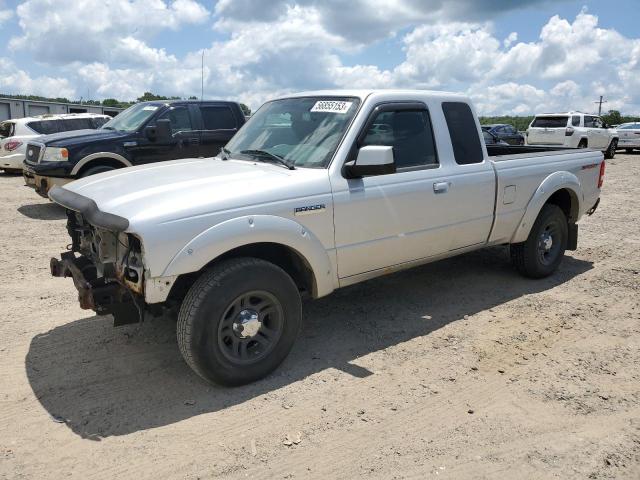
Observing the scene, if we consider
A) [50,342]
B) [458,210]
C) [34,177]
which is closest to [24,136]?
[34,177]

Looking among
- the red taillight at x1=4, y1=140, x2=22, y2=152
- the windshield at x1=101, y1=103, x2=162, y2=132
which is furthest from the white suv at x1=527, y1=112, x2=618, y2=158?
the red taillight at x1=4, y1=140, x2=22, y2=152

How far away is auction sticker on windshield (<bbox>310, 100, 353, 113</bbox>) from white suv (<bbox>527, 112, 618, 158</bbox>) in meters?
18.3

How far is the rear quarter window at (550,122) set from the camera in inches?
824

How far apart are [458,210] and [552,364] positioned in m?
1.47

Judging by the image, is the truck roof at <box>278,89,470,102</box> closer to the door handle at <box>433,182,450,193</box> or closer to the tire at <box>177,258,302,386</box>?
the door handle at <box>433,182,450,193</box>

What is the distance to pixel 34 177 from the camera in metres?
9.01

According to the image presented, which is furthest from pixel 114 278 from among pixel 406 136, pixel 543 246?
pixel 543 246

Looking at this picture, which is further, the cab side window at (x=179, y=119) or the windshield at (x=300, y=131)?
the cab side window at (x=179, y=119)

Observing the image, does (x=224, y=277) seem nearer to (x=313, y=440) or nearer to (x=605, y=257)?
(x=313, y=440)

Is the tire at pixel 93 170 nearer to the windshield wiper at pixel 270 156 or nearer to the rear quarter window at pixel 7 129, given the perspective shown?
the windshield wiper at pixel 270 156

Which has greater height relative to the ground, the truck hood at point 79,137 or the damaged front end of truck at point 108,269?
the truck hood at point 79,137

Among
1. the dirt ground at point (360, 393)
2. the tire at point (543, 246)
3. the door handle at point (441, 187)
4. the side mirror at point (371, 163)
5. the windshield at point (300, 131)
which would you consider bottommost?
the dirt ground at point (360, 393)

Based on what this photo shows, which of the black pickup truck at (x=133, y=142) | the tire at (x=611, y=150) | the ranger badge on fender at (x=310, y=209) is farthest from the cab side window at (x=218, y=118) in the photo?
the tire at (x=611, y=150)

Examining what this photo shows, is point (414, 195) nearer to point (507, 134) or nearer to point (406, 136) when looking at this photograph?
point (406, 136)
